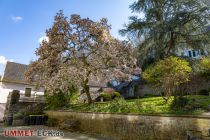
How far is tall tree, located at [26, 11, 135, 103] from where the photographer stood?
13006 mm

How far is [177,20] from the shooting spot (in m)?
16.9

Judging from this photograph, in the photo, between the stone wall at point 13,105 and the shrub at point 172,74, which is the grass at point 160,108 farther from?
the stone wall at point 13,105

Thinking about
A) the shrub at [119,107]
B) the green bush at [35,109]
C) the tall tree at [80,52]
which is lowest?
the green bush at [35,109]

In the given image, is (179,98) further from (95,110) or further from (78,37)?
(78,37)

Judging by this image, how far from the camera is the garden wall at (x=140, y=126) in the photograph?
7.00 metres

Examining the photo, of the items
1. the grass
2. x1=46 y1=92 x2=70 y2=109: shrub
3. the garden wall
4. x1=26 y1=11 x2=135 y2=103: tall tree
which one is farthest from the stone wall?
the grass

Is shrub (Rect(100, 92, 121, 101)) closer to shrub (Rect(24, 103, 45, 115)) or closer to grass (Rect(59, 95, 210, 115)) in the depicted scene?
shrub (Rect(24, 103, 45, 115))

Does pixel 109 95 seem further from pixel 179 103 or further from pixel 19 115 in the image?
pixel 179 103

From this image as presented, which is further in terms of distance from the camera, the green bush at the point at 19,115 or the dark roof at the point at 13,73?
the dark roof at the point at 13,73

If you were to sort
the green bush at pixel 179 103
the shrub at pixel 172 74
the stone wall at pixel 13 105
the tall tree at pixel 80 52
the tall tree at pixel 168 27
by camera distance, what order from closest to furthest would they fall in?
the green bush at pixel 179 103, the shrub at pixel 172 74, the tall tree at pixel 80 52, the tall tree at pixel 168 27, the stone wall at pixel 13 105

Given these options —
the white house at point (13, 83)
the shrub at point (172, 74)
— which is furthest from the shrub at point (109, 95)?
the shrub at point (172, 74)

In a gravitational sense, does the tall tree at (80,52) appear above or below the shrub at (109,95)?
above

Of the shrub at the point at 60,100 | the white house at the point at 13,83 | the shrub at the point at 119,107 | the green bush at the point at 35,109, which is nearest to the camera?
the shrub at the point at 119,107

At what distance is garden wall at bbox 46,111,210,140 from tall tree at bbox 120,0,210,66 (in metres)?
9.25
